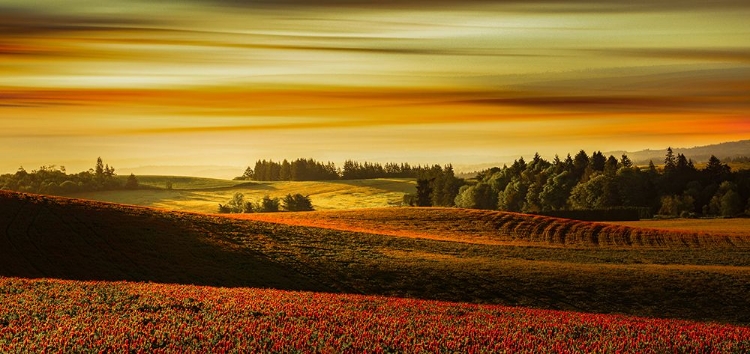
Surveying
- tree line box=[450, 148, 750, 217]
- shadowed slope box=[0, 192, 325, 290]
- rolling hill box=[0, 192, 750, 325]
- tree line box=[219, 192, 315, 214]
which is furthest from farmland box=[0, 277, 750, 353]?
tree line box=[219, 192, 315, 214]

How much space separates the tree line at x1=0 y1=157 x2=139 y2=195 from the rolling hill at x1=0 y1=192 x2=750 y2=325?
110 metres

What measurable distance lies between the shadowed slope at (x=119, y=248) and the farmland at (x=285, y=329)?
59.3 ft

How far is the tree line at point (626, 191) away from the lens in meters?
124

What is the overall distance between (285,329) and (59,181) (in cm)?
16614

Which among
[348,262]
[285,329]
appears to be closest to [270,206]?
[348,262]

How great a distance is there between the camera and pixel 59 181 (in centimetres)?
16362

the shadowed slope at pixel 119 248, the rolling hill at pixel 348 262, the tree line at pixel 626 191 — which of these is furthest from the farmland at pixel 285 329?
the tree line at pixel 626 191

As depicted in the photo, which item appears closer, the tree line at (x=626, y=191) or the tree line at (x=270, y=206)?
the tree line at (x=626, y=191)

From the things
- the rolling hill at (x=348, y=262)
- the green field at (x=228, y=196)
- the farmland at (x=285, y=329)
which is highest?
the green field at (x=228, y=196)

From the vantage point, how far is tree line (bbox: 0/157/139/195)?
6181 inches

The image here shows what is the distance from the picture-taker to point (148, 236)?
47469 millimetres

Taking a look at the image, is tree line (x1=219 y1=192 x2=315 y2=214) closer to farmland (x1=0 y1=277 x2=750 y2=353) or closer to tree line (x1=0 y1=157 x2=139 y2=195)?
tree line (x1=0 y1=157 x2=139 y2=195)

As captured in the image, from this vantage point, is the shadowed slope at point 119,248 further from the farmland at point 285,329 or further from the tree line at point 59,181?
the tree line at point 59,181

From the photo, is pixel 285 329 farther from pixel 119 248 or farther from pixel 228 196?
pixel 228 196
